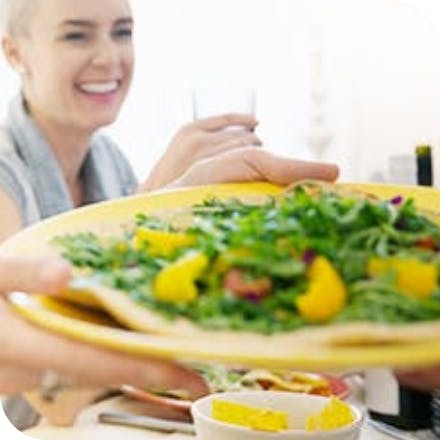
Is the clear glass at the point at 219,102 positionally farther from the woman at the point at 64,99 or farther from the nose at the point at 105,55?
the nose at the point at 105,55

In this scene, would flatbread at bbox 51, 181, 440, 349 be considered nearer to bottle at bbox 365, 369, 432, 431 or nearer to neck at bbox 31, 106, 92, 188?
bottle at bbox 365, 369, 432, 431

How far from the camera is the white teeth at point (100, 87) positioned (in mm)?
1840

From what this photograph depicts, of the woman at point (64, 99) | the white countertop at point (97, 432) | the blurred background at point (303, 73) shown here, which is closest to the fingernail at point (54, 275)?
the white countertop at point (97, 432)

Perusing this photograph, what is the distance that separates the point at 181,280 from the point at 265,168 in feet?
1.25

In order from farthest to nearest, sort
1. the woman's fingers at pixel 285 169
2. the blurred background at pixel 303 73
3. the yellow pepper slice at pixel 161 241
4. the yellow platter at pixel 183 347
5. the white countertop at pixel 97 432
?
the blurred background at pixel 303 73
the white countertop at pixel 97 432
the woman's fingers at pixel 285 169
the yellow pepper slice at pixel 161 241
the yellow platter at pixel 183 347

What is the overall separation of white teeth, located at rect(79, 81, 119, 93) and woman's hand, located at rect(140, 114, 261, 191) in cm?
30

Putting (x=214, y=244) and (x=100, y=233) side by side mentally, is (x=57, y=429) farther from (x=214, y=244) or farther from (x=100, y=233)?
(x=214, y=244)

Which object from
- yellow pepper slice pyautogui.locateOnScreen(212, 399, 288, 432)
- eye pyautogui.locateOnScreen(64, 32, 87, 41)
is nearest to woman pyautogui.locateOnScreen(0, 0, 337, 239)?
eye pyautogui.locateOnScreen(64, 32, 87, 41)

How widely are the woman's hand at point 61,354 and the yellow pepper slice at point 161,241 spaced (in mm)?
87

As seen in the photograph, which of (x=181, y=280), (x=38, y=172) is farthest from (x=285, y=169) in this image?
(x=38, y=172)

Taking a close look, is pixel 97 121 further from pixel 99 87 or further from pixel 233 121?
pixel 233 121

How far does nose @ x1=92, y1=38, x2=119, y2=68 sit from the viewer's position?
6.03 feet

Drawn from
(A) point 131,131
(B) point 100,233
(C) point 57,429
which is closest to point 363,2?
(A) point 131,131

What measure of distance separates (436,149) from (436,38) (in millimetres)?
256
